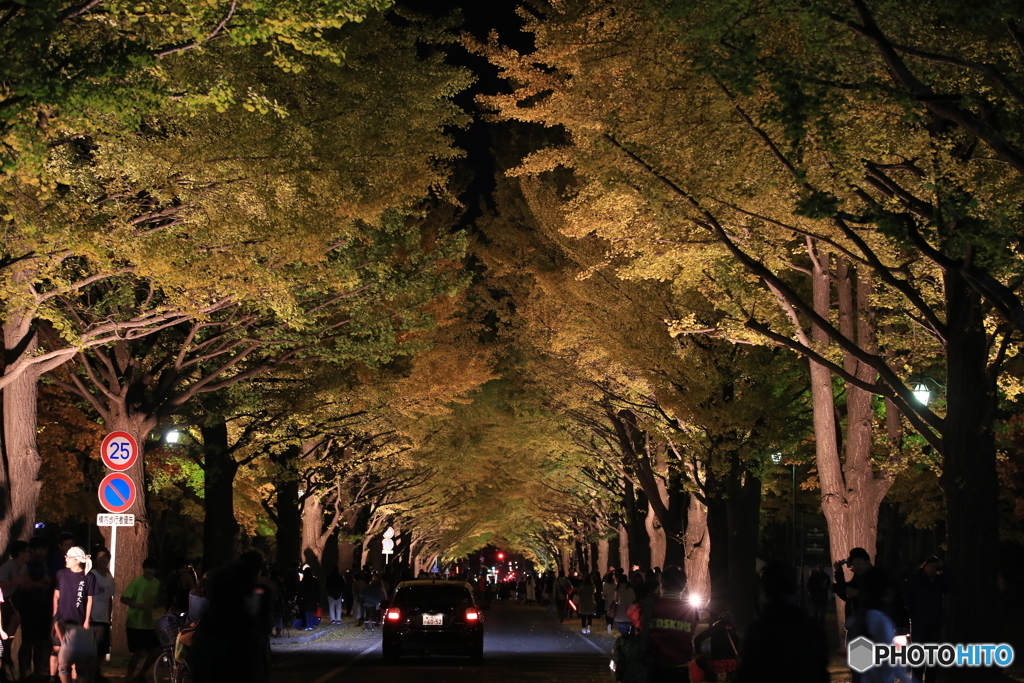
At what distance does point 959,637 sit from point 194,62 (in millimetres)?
10676

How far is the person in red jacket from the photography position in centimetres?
983

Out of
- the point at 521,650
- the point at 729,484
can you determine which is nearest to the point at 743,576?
the point at 729,484

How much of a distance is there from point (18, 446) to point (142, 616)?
11.9 feet

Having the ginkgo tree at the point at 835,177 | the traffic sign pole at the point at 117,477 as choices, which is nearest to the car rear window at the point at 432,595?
the traffic sign pole at the point at 117,477

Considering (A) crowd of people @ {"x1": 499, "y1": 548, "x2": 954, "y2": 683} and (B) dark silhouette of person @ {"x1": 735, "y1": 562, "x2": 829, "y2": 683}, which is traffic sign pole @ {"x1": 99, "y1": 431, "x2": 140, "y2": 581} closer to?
(A) crowd of people @ {"x1": 499, "y1": 548, "x2": 954, "y2": 683}

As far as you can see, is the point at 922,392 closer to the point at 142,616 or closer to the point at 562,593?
the point at 142,616

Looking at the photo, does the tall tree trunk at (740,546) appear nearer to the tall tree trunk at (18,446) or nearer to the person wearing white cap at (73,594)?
the tall tree trunk at (18,446)

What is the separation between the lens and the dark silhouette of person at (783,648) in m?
6.08

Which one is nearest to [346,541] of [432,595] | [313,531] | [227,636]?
[313,531]

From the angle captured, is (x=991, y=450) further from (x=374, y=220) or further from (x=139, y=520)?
(x=139, y=520)

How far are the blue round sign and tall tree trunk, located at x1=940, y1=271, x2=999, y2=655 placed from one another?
10168 millimetres

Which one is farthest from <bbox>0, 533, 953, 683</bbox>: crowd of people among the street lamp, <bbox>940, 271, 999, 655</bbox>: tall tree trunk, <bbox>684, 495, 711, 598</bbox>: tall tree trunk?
<bbox>684, 495, 711, 598</bbox>: tall tree trunk

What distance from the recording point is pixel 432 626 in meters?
21.2

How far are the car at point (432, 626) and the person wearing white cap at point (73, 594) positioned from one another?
8.36 metres
